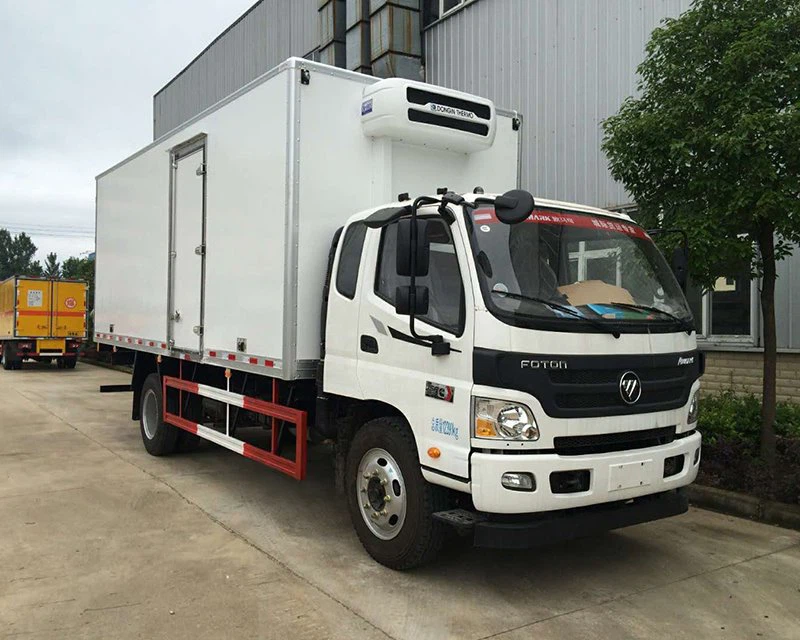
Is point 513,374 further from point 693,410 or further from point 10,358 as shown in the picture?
point 10,358

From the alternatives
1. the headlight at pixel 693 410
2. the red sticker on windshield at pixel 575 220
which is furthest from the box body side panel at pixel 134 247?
the headlight at pixel 693 410

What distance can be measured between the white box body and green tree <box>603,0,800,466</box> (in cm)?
131

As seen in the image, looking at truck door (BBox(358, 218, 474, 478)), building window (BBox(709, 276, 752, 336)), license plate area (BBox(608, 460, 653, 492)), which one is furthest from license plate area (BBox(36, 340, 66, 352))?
license plate area (BBox(608, 460, 653, 492))

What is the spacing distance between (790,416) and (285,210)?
5.82 metres

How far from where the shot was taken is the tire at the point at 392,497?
4461 millimetres

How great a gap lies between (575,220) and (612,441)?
1.54 meters

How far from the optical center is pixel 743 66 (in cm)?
611

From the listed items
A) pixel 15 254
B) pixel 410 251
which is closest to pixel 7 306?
pixel 410 251

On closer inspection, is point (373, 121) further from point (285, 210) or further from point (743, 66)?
point (743, 66)

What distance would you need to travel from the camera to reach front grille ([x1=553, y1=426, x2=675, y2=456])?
4.14m

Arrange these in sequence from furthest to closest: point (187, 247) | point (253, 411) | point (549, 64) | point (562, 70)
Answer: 1. point (549, 64)
2. point (562, 70)
3. point (187, 247)
4. point (253, 411)

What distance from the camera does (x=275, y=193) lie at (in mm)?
5715

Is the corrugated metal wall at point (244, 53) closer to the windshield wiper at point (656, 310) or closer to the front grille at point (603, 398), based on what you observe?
the windshield wiper at point (656, 310)

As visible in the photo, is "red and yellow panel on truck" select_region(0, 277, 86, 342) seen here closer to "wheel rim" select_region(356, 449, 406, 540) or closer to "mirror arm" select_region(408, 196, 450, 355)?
"wheel rim" select_region(356, 449, 406, 540)
